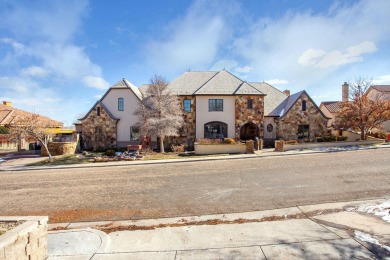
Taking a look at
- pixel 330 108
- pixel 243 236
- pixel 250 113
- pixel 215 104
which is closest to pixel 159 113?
pixel 215 104

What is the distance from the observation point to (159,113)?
2452 centimetres

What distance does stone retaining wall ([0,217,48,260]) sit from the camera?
4.09 meters

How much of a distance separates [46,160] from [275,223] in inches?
→ 904

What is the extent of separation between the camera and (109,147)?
27.7 meters

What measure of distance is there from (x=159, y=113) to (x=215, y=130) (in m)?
8.04

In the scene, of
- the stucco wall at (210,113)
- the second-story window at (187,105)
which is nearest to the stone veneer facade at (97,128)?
the second-story window at (187,105)

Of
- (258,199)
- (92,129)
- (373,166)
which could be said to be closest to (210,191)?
(258,199)

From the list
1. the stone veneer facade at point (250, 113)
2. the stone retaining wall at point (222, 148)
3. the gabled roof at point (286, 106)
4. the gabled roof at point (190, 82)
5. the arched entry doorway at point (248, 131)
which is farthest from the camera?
the arched entry doorway at point (248, 131)

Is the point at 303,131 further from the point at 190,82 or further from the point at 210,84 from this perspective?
the point at 190,82

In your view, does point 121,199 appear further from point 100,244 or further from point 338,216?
point 338,216

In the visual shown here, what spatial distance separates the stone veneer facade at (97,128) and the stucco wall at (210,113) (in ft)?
36.2

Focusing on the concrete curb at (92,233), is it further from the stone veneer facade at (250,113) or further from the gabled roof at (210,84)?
the stone veneer facade at (250,113)

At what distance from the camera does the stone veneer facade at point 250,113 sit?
1094 inches

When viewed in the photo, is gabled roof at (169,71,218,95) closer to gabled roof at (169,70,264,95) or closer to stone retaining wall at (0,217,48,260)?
gabled roof at (169,70,264,95)
